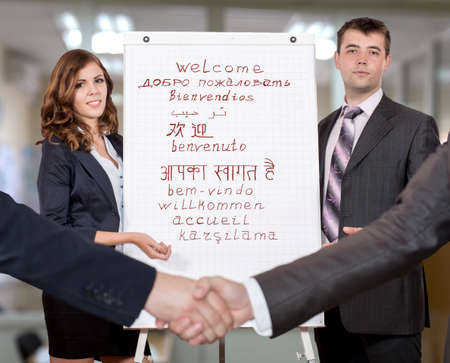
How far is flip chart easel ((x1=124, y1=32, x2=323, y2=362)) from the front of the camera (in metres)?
1.84

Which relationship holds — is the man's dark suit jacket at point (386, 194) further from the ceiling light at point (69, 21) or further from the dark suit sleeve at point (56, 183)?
the ceiling light at point (69, 21)

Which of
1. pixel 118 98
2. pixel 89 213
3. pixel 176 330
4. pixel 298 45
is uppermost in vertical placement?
pixel 118 98

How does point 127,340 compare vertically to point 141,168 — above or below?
below

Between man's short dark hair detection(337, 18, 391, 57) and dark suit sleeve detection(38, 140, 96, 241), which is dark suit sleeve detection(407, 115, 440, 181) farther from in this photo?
dark suit sleeve detection(38, 140, 96, 241)

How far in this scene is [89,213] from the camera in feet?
6.12

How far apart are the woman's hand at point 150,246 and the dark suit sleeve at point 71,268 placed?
48 centimetres

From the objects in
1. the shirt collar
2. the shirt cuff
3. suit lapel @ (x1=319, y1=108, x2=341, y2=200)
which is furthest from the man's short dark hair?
the shirt cuff

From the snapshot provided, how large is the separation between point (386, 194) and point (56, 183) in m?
1.19

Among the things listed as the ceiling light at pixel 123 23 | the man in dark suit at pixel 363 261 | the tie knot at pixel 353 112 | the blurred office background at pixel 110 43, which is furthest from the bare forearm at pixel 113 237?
the ceiling light at pixel 123 23

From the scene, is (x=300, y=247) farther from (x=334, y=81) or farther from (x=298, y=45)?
(x=334, y=81)

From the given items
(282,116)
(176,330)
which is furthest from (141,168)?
(176,330)

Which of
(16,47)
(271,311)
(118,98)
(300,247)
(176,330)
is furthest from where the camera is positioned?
(16,47)

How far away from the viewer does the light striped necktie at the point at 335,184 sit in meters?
1.95

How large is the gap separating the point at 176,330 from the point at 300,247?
636mm
